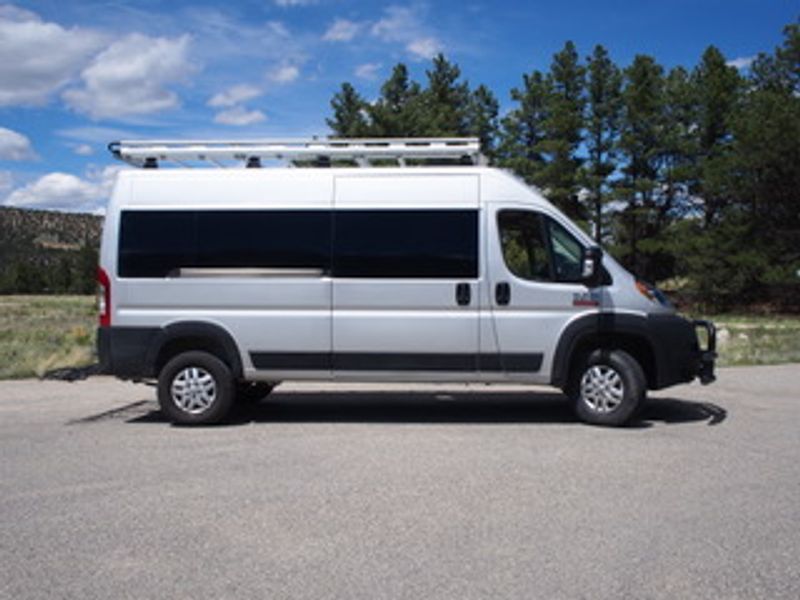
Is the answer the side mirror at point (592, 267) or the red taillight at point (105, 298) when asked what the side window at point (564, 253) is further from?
the red taillight at point (105, 298)

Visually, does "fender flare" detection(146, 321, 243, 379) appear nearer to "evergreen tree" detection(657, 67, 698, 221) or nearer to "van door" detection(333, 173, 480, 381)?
"van door" detection(333, 173, 480, 381)

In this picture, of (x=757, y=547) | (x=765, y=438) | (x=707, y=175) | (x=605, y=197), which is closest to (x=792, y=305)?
(x=707, y=175)

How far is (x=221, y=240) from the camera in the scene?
8930 millimetres

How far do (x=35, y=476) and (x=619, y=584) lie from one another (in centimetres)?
466

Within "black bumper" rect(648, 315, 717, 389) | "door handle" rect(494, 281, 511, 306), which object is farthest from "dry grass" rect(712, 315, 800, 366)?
"door handle" rect(494, 281, 511, 306)

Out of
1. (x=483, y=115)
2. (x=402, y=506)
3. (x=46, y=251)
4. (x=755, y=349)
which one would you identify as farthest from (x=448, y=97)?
(x=46, y=251)

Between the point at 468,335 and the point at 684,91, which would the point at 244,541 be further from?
the point at 684,91

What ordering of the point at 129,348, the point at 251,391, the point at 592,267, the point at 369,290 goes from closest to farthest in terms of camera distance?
1. the point at 592,267
2. the point at 369,290
3. the point at 129,348
4. the point at 251,391

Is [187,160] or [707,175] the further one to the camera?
[707,175]

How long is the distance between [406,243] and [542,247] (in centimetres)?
139

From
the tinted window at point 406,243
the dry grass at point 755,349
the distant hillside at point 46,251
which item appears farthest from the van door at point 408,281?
the distant hillside at point 46,251

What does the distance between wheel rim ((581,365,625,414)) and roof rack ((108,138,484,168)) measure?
101 inches

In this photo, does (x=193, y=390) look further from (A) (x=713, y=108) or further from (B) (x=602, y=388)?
(A) (x=713, y=108)

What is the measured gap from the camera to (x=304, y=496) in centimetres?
617
